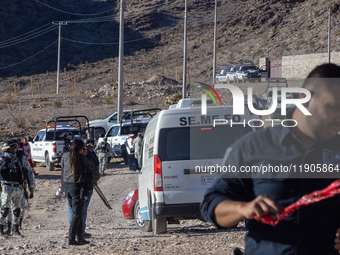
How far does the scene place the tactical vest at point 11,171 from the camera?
9312 mm

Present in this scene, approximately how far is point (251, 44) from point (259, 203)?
6896 centimetres

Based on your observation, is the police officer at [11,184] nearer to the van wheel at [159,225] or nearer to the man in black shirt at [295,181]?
the van wheel at [159,225]

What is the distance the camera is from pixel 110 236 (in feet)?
29.1

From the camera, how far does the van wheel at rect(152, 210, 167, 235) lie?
8484 millimetres

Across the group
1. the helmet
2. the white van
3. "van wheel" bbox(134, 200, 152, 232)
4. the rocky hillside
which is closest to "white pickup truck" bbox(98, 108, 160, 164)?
"van wheel" bbox(134, 200, 152, 232)

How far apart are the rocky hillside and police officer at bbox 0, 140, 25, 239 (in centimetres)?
5055

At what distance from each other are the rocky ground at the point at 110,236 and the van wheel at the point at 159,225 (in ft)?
0.35

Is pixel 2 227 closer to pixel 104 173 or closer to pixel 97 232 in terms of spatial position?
pixel 97 232

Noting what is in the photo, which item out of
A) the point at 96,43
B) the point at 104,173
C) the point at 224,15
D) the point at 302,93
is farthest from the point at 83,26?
the point at 302,93

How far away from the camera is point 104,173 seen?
1942 centimetres

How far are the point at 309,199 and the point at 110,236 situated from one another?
7.16m

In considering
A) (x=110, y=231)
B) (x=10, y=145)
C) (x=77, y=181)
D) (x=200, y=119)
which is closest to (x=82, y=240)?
(x=77, y=181)

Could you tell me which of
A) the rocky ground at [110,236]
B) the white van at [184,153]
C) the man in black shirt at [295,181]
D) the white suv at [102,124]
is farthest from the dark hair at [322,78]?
the white suv at [102,124]

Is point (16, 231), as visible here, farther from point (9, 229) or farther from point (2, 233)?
point (2, 233)
